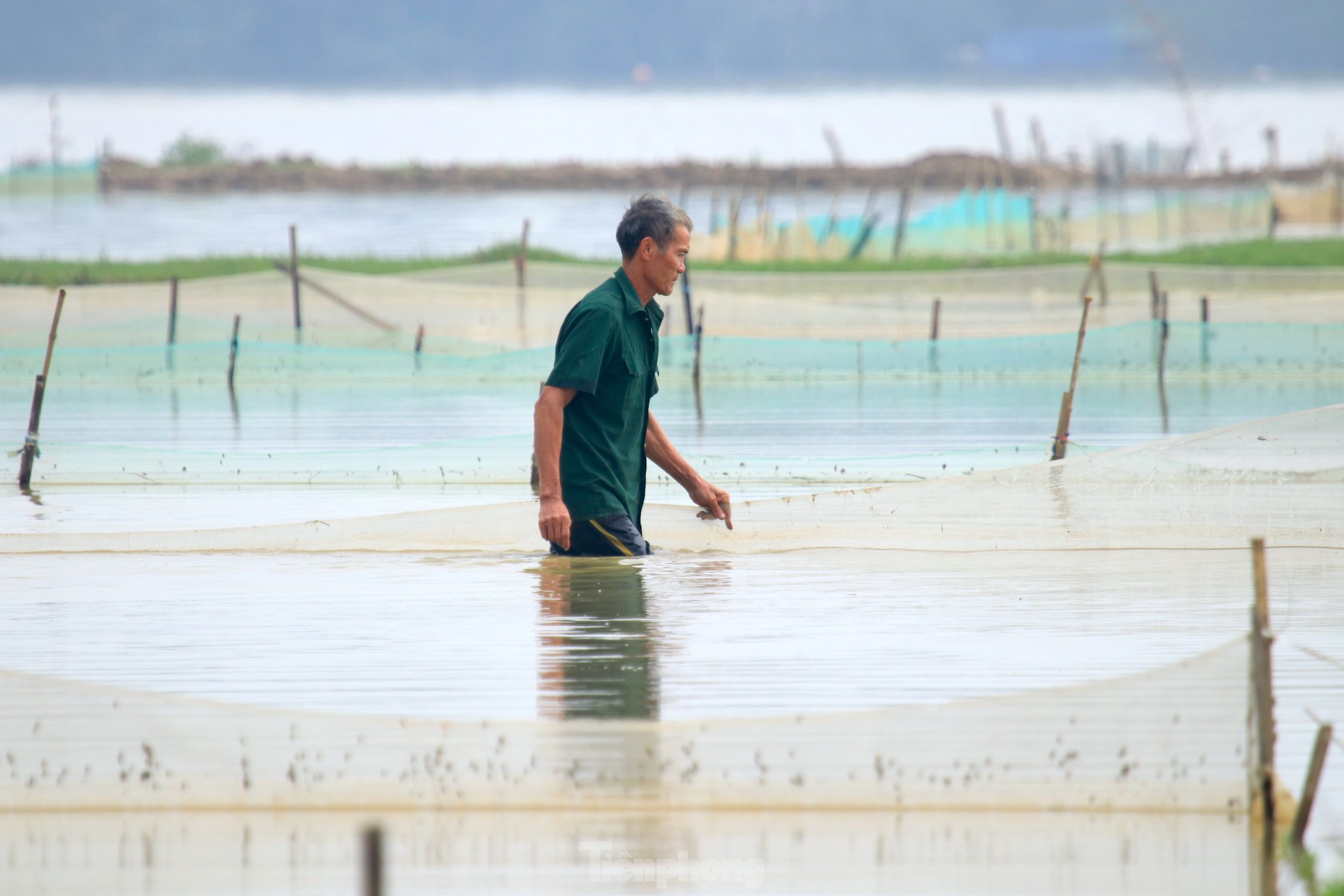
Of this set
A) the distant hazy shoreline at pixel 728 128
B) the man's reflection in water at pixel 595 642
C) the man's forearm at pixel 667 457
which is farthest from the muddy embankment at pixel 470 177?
the man's forearm at pixel 667 457

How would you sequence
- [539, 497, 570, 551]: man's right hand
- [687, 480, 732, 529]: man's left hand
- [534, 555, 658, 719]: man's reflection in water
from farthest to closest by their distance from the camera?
1. [687, 480, 732, 529]: man's left hand
2. [539, 497, 570, 551]: man's right hand
3. [534, 555, 658, 719]: man's reflection in water

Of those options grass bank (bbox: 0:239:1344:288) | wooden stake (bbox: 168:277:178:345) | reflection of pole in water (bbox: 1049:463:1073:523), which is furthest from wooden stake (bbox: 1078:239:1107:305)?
reflection of pole in water (bbox: 1049:463:1073:523)

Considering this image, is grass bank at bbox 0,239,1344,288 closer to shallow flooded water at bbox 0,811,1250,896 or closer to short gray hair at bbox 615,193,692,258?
short gray hair at bbox 615,193,692,258

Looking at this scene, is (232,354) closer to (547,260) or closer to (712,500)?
(712,500)

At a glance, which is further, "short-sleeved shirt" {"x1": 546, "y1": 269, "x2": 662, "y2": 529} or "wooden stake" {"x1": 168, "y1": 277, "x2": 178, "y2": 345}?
"wooden stake" {"x1": 168, "y1": 277, "x2": 178, "y2": 345}

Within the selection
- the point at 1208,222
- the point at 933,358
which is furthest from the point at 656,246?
the point at 1208,222

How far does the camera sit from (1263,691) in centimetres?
277

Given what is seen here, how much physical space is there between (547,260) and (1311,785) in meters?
22.9

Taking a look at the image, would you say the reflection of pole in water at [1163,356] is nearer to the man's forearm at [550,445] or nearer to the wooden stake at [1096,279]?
the wooden stake at [1096,279]

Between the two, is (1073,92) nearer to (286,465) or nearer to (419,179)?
(419,179)

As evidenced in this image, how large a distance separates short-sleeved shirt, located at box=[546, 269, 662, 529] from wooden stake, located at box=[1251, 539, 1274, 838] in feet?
6.77

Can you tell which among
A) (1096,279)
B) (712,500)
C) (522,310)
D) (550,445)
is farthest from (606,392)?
(1096,279)

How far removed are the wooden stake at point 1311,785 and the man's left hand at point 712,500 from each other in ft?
8.30

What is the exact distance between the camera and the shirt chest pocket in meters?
4.57
